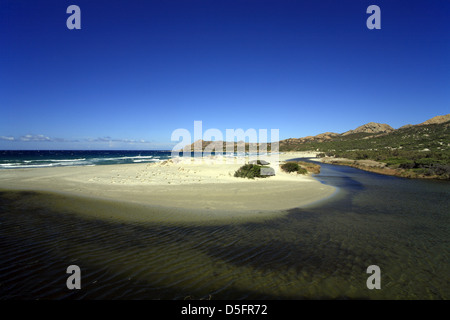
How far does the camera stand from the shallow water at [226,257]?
4.73 metres

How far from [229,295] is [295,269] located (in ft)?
6.95

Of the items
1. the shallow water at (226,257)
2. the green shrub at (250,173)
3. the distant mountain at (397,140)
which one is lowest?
the shallow water at (226,257)

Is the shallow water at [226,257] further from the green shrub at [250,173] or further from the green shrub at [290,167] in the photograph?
the green shrub at [290,167]

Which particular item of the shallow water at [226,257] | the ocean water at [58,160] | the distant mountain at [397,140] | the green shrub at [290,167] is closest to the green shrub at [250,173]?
the green shrub at [290,167]

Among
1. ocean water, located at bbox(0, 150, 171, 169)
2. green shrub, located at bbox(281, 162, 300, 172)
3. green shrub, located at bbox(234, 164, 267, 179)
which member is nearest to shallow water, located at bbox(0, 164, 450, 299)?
green shrub, located at bbox(234, 164, 267, 179)

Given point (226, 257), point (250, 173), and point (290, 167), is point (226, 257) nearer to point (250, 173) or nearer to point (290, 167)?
point (250, 173)

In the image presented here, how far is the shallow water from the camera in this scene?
473 cm

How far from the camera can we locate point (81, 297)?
173 inches

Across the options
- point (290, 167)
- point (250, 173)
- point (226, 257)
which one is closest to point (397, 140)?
point (290, 167)

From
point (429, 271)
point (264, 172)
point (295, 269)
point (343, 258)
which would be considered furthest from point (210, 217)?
point (264, 172)

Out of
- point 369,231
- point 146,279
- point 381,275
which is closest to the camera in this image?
point 146,279

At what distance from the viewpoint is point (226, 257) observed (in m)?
6.27

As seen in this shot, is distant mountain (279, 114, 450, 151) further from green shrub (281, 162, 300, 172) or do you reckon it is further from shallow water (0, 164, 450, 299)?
shallow water (0, 164, 450, 299)
